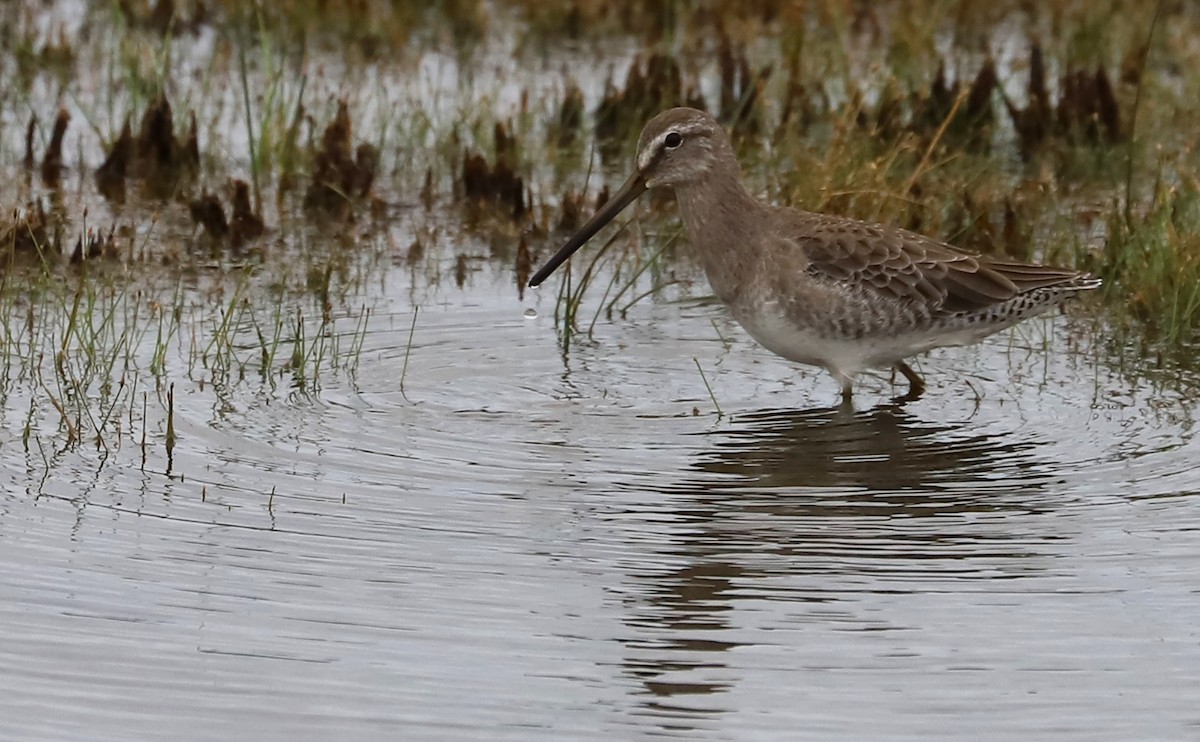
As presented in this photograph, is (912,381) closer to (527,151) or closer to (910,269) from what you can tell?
(910,269)

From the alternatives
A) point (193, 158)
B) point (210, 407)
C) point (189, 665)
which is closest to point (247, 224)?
point (193, 158)

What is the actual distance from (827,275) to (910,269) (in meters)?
0.29

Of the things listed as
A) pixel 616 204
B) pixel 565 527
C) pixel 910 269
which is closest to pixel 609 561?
pixel 565 527

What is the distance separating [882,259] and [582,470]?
1.47m

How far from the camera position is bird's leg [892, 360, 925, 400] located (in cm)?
679

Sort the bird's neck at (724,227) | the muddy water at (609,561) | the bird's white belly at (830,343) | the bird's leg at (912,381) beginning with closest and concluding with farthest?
the muddy water at (609,561), the bird's white belly at (830,343), the bird's neck at (724,227), the bird's leg at (912,381)

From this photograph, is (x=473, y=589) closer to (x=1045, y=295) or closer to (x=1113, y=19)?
(x=1045, y=295)

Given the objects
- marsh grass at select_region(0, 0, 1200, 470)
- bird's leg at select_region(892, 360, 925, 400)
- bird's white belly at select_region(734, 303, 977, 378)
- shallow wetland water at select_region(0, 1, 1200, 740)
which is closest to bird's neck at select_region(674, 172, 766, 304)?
bird's white belly at select_region(734, 303, 977, 378)

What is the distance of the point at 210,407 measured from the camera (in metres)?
6.12

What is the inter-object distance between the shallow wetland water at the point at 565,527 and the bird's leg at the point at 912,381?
0.34ft

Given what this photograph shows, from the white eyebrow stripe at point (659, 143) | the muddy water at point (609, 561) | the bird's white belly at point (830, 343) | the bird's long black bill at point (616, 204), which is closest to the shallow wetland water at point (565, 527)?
the muddy water at point (609, 561)

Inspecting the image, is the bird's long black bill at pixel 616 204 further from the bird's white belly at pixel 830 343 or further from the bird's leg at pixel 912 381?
the bird's leg at pixel 912 381

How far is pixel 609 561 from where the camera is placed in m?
4.92

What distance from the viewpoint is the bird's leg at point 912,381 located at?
6.79 m
